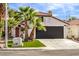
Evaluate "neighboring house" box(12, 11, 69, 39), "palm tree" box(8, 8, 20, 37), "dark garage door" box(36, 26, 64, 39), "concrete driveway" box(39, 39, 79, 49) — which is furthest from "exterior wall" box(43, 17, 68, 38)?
"palm tree" box(8, 8, 20, 37)

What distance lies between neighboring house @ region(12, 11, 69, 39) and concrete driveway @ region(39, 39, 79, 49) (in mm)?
246

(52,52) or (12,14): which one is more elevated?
(12,14)

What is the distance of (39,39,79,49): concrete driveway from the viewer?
18931mm

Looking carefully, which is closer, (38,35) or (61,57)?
(61,57)

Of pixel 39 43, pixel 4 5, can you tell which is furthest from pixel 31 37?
pixel 4 5

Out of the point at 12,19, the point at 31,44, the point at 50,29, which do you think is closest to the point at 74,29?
the point at 50,29

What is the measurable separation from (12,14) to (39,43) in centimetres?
186

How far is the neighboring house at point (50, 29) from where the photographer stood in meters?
18.7

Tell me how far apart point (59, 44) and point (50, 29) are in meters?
0.88

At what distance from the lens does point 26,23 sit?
64.1ft

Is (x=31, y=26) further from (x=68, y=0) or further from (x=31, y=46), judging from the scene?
(x=68, y=0)

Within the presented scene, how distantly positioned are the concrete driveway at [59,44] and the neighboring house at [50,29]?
0.81 ft

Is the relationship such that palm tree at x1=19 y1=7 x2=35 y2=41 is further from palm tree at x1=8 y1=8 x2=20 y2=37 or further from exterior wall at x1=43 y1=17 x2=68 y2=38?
exterior wall at x1=43 y1=17 x2=68 y2=38

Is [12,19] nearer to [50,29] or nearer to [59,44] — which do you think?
[50,29]
